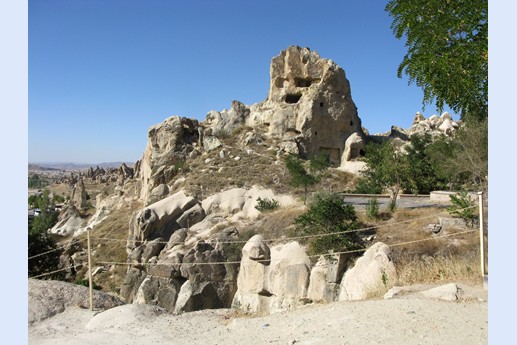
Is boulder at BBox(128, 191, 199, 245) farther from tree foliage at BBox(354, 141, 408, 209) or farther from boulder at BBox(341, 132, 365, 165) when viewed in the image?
boulder at BBox(341, 132, 365, 165)

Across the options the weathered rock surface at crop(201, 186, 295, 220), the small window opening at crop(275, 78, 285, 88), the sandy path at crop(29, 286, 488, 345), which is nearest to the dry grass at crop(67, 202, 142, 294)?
the weathered rock surface at crop(201, 186, 295, 220)

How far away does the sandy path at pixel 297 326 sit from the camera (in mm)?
4008

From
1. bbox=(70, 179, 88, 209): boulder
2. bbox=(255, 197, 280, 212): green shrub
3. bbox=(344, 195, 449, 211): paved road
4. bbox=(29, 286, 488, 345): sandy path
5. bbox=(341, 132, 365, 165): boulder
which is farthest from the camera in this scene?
bbox=(70, 179, 88, 209): boulder

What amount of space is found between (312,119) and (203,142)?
668 cm

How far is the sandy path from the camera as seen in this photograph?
4008mm

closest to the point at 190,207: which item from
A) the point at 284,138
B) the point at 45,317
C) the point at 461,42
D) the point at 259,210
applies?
the point at 259,210

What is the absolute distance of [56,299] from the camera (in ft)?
22.1

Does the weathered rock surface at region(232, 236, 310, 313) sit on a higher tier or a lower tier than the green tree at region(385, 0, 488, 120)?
lower

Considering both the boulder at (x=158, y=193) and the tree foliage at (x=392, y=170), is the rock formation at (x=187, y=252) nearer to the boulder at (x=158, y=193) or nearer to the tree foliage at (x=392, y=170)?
the boulder at (x=158, y=193)

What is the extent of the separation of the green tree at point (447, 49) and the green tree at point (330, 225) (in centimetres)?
402

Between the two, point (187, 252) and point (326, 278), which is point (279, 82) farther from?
point (326, 278)

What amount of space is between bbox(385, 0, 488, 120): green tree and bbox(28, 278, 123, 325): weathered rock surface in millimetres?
6319

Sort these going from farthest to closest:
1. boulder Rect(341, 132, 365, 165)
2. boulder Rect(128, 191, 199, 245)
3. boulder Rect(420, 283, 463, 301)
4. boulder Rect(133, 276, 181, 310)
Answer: boulder Rect(341, 132, 365, 165) → boulder Rect(128, 191, 199, 245) → boulder Rect(133, 276, 181, 310) → boulder Rect(420, 283, 463, 301)

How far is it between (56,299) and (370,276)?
534 centimetres
